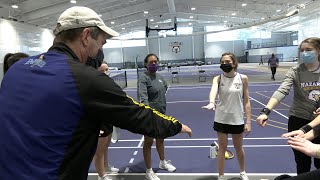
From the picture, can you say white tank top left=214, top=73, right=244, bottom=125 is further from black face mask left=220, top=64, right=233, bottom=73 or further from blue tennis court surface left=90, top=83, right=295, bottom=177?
blue tennis court surface left=90, top=83, right=295, bottom=177

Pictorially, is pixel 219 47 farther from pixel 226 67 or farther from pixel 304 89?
pixel 304 89

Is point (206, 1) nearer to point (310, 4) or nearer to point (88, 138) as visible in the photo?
point (310, 4)

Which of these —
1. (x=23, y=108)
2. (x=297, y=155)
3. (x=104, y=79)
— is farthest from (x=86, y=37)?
(x=297, y=155)

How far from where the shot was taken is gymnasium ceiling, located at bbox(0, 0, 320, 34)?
763 inches

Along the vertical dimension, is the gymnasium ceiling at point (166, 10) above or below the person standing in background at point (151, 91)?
above

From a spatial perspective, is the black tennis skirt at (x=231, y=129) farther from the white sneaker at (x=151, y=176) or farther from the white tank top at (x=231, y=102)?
the white sneaker at (x=151, y=176)

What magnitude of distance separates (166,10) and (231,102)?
114 feet

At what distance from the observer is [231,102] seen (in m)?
4.14

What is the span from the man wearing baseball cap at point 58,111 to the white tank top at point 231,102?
9.22 ft

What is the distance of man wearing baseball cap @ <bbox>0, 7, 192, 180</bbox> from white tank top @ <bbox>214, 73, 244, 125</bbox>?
281 centimetres

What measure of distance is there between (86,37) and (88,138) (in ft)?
1.76

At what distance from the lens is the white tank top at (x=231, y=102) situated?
4117mm

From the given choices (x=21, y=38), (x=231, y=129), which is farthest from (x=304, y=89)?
(x=21, y=38)

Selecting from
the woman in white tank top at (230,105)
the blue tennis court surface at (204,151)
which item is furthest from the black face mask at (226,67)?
the blue tennis court surface at (204,151)
